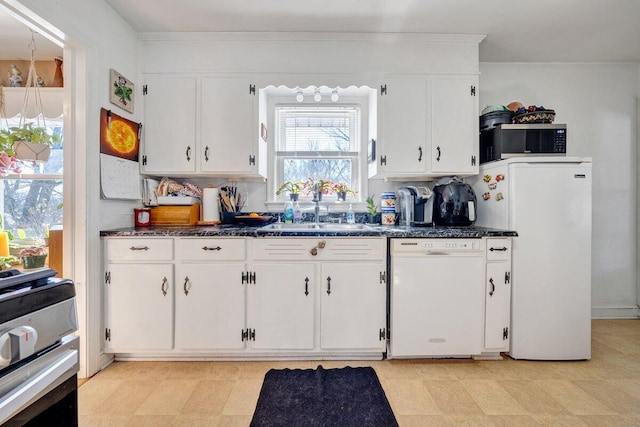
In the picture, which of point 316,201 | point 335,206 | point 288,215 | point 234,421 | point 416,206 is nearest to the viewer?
point 234,421

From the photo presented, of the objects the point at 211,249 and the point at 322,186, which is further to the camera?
the point at 322,186

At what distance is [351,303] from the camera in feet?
7.06

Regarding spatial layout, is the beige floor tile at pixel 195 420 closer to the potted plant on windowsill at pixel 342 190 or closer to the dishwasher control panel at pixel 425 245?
the dishwasher control panel at pixel 425 245

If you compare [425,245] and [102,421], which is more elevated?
[425,245]

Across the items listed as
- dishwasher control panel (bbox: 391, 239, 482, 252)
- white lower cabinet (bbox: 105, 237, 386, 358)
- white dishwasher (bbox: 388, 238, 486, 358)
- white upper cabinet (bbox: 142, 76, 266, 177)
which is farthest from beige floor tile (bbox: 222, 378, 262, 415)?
white upper cabinet (bbox: 142, 76, 266, 177)

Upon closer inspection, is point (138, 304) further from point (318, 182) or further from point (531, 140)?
point (531, 140)

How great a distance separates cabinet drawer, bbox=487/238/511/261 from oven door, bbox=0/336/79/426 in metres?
2.31

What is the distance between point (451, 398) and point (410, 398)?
0.80 ft

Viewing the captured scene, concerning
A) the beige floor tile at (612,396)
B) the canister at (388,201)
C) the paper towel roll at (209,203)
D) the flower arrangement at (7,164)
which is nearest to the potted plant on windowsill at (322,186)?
the canister at (388,201)

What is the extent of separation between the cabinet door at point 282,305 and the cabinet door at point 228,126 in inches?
36.0

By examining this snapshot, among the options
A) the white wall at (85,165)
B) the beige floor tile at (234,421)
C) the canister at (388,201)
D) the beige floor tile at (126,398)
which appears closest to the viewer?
the beige floor tile at (234,421)

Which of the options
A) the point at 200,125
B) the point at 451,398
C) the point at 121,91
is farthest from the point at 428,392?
the point at 121,91

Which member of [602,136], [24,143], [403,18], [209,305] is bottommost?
[209,305]

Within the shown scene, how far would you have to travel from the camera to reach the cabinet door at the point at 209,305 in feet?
7.04
